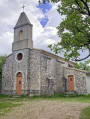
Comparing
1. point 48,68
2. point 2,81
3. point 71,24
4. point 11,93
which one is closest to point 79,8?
point 71,24

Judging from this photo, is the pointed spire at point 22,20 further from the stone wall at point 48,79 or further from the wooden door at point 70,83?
the wooden door at point 70,83

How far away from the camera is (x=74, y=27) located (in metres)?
8.99

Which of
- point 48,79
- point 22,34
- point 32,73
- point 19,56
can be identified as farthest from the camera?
point 22,34

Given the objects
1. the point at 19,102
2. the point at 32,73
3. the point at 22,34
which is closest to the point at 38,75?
the point at 32,73

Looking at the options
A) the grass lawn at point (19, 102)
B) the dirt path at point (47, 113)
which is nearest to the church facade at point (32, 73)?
the grass lawn at point (19, 102)

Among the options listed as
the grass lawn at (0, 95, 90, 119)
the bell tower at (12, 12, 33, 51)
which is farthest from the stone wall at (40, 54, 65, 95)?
the bell tower at (12, 12, 33, 51)

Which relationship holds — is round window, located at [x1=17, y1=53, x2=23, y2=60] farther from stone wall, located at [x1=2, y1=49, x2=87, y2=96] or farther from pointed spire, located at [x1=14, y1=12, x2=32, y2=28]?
pointed spire, located at [x1=14, y1=12, x2=32, y2=28]

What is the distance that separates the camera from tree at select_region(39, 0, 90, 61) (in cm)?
876

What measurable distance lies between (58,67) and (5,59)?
8.57 m

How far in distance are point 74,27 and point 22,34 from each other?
14.3 meters

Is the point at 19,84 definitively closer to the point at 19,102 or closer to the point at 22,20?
the point at 19,102

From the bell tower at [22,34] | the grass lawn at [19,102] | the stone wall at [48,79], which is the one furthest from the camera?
the bell tower at [22,34]

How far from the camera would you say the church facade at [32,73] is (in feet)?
65.1

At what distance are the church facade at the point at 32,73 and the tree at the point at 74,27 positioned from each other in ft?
34.8
